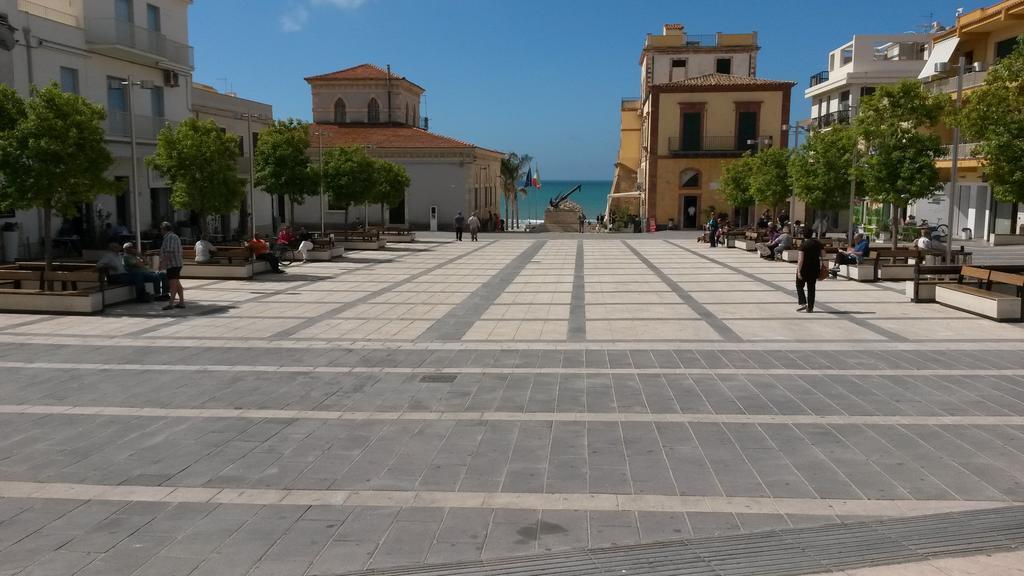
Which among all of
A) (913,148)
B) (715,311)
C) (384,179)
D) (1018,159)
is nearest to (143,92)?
(384,179)

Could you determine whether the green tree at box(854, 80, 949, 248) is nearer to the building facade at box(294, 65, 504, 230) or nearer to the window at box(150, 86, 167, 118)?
the window at box(150, 86, 167, 118)

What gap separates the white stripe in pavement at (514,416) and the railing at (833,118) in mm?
36438

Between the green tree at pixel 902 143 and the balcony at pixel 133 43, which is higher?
the balcony at pixel 133 43

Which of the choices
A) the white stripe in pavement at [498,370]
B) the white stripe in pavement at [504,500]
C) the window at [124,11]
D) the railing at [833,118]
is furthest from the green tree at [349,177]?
the railing at [833,118]

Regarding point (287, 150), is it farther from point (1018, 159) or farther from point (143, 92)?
point (1018, 159)

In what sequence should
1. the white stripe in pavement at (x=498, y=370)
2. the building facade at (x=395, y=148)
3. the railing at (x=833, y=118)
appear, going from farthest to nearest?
the building facade at (x=395, y=148) < the railing at (x=833, y=118) < the white stripe in pavement at (x=498, y=370)

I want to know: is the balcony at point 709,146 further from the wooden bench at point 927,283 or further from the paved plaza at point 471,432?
the paved plaza at point 471,432

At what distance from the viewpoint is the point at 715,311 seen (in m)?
14.2

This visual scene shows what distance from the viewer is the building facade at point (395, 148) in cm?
4681

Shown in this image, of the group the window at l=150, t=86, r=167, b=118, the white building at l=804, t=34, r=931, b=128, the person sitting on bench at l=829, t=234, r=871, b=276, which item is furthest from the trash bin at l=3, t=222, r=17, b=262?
the white building at l=804, t=34, r=931, b=128

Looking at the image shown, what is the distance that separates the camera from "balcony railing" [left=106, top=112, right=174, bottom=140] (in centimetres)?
2539

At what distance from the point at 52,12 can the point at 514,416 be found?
24409mm

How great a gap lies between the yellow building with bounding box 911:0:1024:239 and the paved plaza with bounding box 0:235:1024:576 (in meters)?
16.3

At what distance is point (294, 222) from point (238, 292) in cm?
3119
